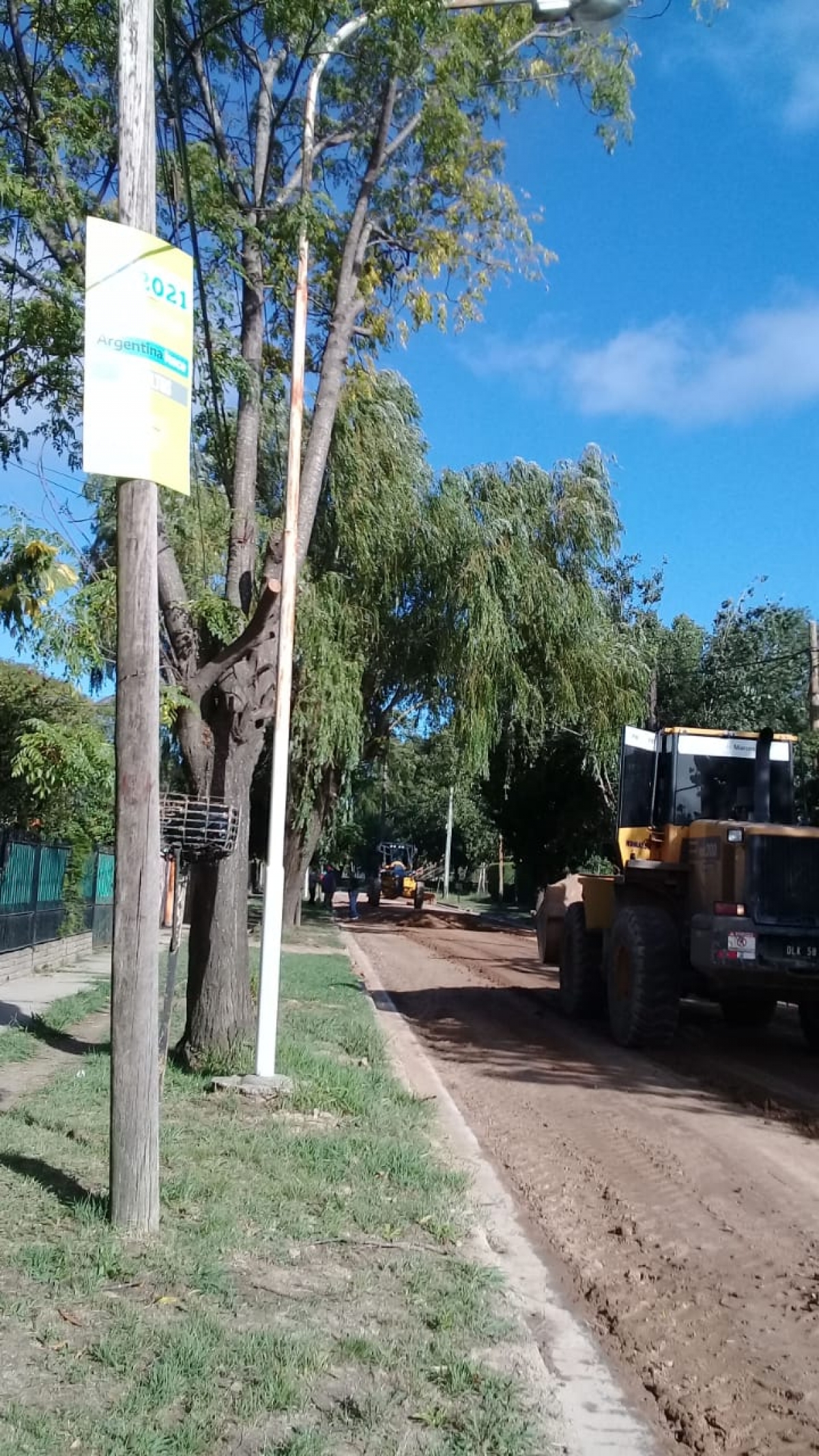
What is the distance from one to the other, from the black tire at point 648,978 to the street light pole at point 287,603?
12.7 feet

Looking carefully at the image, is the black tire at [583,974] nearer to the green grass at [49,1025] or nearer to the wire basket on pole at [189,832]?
the green grass at [49,1025]

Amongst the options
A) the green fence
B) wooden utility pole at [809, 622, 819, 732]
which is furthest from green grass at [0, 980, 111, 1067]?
wooden utility pole at [809, 622, 819, 732]

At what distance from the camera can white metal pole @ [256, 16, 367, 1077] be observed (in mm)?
8133

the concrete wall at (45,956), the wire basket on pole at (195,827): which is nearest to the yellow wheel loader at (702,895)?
the wire basket on pole at (195,827)

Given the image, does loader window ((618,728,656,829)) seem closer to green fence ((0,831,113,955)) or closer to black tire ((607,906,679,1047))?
black tire ((607,906,679,1047))

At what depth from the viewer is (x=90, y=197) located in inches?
390

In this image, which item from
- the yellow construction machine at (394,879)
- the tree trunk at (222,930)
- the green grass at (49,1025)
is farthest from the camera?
the yellow construction machine at (394,879)

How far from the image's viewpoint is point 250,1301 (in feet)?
14.7

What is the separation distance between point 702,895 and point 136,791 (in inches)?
272

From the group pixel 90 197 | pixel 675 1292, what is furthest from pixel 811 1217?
pixel 90 197

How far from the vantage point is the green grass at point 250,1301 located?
3561 millimetres

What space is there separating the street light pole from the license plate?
4401 mm

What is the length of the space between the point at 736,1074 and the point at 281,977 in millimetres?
7458

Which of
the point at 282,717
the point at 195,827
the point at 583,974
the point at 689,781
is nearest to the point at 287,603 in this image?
the point at 282,717
